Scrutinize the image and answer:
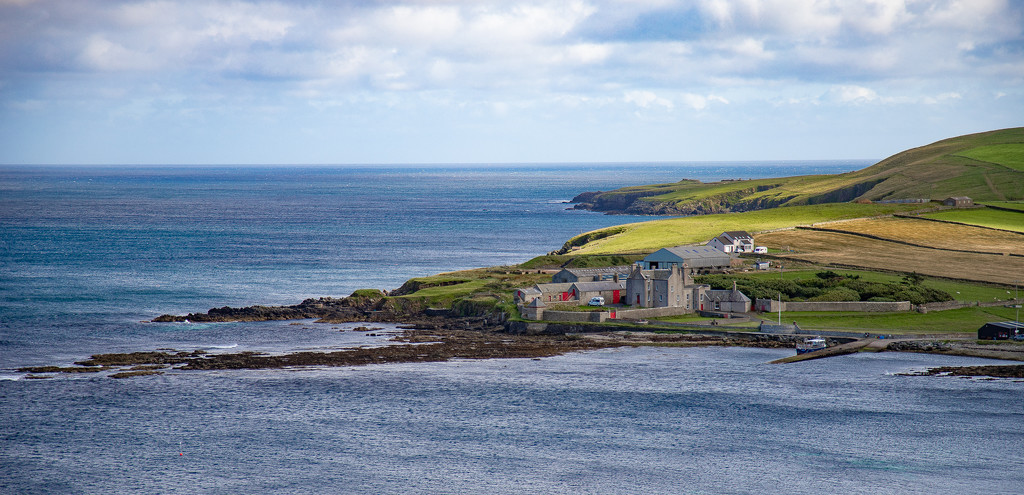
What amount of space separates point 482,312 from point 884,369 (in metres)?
35.7

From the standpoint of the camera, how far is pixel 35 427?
187 ft

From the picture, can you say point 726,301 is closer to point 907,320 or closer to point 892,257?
point 907,320

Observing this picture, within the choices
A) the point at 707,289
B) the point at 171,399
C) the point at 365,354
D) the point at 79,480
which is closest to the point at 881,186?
the point at 707,289

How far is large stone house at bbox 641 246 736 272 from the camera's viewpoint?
324ft

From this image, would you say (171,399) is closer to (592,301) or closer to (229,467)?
(229,467)

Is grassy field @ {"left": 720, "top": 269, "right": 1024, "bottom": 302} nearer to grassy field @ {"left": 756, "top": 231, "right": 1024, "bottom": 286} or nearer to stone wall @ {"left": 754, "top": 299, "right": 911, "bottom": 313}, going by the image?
grassy field @ {"left": 756, "top": 231, "right": 1024, "bottom": 286}

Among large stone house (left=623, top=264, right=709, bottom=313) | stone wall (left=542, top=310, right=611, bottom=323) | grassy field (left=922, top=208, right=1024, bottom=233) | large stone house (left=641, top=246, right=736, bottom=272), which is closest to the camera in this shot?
stone wall (left=542, top=310, right=611, bottom=323)

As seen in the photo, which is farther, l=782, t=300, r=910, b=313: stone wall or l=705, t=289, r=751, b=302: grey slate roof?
l=705, t=289, r=751, b=302: grey slate roof

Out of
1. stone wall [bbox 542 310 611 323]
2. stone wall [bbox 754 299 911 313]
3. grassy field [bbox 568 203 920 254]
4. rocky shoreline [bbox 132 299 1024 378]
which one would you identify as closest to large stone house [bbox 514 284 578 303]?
rocky shoreline [bbox 132 299 1024 378]

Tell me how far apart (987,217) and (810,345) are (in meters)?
79.9

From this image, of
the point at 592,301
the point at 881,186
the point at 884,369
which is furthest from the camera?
the point at 881,186

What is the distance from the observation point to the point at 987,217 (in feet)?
465

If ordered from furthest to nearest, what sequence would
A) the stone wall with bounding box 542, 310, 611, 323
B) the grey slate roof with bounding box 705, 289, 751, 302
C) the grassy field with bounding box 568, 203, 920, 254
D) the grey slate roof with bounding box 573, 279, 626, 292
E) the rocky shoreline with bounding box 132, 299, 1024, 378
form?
the grassy field with bounding box 568, 203, 920, 254
the grey slate roof with bounding box 573, 279, 626, 292
the grey slate roof with bounding box 705, 289, 751, 302
the stone wall with bounding box 542, 310, 611, 323
the rocky shoreline with bounding box 132, 299, 1024, 378

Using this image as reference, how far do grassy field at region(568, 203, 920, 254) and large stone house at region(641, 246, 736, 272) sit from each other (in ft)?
47.7
